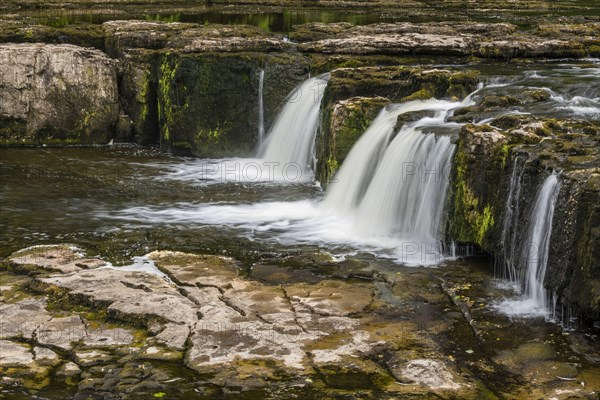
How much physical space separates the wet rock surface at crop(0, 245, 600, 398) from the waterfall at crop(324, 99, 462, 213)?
295 cm

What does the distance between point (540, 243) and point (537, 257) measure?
0.16 meters

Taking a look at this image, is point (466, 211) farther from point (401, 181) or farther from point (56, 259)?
point (56, 259)

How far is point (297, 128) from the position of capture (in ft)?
57.1

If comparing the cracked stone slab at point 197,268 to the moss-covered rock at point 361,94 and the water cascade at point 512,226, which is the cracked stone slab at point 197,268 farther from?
the moss-covered rock at point 361,94

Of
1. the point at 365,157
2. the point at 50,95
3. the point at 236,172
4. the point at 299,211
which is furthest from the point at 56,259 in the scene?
the point at 50,95

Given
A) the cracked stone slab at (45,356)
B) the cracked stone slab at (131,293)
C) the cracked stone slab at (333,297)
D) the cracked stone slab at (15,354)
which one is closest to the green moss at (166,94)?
the cracked stone slab at (131,293)

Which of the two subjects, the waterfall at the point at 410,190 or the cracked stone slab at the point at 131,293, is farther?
the waterfall at the point at 410,190

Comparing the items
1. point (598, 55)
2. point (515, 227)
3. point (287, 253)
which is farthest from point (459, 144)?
point (598, 55)

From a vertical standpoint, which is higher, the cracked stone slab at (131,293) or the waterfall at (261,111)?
the waterfall at (261,111)

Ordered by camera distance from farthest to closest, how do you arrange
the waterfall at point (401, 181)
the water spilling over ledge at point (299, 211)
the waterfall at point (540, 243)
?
the waterfall at point (401, 181)
the waterfall at point (540, 243)
the water spilling over ledge at point (299, 211)

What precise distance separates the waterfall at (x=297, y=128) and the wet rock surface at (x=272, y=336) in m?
6.28

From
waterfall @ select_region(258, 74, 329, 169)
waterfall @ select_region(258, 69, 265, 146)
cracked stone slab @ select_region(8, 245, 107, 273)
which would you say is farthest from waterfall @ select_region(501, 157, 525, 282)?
waterfall @ select_region(258, 69, 265, 146)

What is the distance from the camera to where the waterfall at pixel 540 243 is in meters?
9.62

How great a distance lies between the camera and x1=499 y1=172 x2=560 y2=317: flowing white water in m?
9.56
